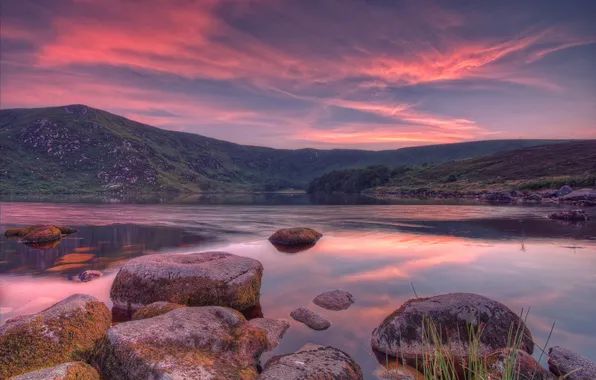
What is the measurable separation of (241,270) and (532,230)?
3250cm

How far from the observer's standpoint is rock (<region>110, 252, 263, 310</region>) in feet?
42.1

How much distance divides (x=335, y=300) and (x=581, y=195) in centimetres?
7364

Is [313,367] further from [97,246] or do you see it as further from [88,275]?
[97,246]

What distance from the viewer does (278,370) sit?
289 inches

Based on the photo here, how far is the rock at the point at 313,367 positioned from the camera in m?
7.19

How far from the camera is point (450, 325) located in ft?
32.2

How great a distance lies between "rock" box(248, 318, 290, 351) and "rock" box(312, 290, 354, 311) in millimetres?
2405

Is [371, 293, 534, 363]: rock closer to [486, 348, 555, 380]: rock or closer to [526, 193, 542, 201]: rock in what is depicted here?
[486, 348, 555, 380]: rock

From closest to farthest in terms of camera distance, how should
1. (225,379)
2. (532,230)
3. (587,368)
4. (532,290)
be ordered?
1. (225,379)
2. (587,368)
3. (532,290)
4. (532,230)

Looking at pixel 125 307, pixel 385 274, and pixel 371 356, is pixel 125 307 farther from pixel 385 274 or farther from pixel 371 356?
pixel 385 274

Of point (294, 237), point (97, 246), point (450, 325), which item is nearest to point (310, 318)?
point (450, 325)

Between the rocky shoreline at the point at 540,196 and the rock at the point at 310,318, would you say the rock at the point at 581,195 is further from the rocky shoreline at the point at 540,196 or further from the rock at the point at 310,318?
the rock at the point at 310,318

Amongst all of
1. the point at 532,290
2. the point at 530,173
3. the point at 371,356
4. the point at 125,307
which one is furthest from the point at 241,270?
the point at 530,173

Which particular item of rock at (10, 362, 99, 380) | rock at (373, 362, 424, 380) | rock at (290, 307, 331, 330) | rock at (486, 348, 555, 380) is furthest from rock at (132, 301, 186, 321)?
rock at (486, 348, 555, 380)
